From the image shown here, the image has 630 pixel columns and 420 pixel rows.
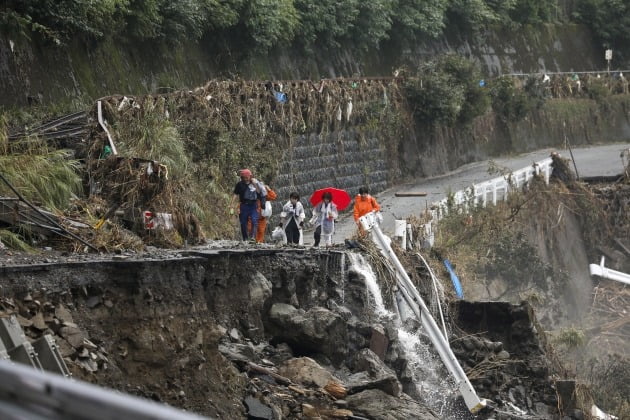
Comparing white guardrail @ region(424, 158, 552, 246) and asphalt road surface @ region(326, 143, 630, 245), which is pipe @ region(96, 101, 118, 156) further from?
white guardrail @ region(424, 158, 552, 246)

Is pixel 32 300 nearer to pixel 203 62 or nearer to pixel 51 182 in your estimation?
pixel 51 182

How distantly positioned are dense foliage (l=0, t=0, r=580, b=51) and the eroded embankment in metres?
6.47

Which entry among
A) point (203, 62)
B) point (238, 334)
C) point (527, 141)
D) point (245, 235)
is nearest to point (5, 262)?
point (238, 334)

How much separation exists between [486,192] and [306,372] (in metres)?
16.8

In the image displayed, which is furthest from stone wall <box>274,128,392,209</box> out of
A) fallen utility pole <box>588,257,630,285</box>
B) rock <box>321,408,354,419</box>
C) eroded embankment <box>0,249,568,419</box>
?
rock <box>321,408,354,419</box>

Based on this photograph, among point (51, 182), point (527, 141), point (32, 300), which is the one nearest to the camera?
point (32, 300)

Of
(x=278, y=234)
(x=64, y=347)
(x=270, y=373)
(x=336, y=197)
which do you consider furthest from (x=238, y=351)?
(x=336, y=197)

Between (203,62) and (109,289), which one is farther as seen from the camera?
(203,62)

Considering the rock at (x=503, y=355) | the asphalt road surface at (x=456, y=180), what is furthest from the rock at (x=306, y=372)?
the asphalt road surface at (x=456, y=180)

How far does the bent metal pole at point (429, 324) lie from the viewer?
59.7ft

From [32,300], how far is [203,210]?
9564 millimetres

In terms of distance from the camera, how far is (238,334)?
50.4ft

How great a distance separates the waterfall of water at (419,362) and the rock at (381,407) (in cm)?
315

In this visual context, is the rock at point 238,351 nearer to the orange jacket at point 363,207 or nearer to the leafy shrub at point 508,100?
the orange jacket at point 363,207
